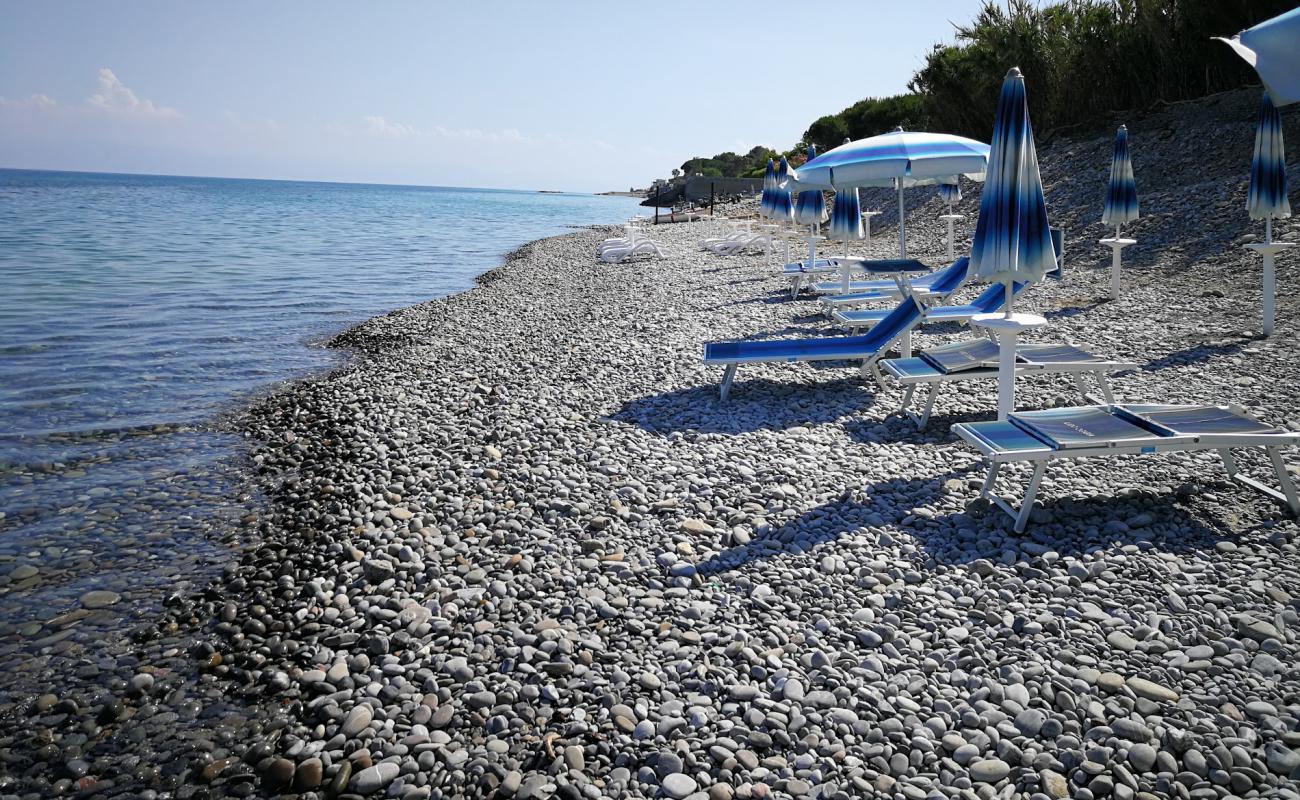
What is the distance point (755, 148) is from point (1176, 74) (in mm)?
60810

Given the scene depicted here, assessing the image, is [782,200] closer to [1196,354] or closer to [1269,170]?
[1269,170]

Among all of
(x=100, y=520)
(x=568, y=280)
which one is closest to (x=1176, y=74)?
(x=568, y=280)

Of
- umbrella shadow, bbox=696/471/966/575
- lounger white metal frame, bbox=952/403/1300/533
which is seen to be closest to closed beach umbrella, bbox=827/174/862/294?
umbrella shadow, bbox=696/471/966/575

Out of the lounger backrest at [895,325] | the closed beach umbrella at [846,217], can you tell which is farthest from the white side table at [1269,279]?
the closed beach umbrella at [846,217]

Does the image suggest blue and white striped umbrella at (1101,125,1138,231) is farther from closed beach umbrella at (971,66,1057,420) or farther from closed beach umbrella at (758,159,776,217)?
closed beach umbrella at (758,159,776,217)

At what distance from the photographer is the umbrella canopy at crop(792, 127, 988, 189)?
8.45 meters

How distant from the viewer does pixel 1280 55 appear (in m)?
3.76

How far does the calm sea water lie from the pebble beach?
0.70 meters

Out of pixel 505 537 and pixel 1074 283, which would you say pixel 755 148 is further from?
pixel 505 537

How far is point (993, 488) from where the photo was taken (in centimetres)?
515

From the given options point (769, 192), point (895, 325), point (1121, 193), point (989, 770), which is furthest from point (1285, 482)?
point (769, 192)

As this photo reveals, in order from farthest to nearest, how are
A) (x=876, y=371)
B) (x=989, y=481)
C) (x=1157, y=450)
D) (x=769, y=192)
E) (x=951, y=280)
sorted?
1. (x=769, y=192)
2. (x=951, y=280)
3. (x=876, y=371)
4. (x=989, y=481)
5. (x=1157, y=450)

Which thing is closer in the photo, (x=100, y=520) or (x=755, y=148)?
(x=100, y=520)

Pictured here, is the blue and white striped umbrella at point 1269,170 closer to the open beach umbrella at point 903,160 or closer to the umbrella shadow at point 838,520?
the open beach umbrella at point 903,160
